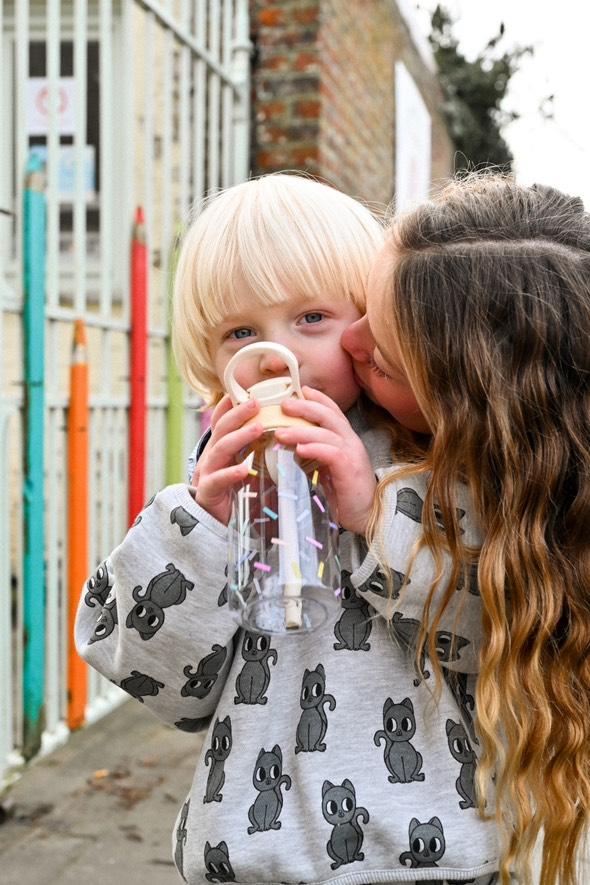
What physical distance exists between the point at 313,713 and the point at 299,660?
7 cm

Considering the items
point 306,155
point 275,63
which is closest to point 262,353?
point 306,155

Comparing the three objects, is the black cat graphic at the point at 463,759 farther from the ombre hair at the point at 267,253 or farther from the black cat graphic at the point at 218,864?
the ombre hair at the point at 267,253

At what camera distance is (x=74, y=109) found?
139 inches

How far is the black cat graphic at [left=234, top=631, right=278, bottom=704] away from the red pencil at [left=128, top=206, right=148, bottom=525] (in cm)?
278

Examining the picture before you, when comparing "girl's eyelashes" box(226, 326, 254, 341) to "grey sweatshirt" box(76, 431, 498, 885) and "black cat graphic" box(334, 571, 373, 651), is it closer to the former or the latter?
"grey sweatshirt" box(76, 431, 498, 885)

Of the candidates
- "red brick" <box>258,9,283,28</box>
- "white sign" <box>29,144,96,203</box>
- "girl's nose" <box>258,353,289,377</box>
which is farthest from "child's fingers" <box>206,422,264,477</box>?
"red brick" <box>258,9,283,28</box>

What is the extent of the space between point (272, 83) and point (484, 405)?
4.51 m

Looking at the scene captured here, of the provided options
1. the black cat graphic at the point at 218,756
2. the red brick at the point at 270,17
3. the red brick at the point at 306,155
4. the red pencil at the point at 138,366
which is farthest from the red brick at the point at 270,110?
the black cat graphic at the point at 218,756

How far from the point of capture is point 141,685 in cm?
127

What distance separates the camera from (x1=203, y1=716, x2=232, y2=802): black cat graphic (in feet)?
4.08

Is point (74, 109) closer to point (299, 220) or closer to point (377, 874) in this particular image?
point (299, 220)

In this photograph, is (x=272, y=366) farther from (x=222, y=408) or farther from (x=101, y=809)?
(x=101, y=809)

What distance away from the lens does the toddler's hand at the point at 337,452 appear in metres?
1.11

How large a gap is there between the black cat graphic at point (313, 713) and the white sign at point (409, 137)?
5.90 metres
